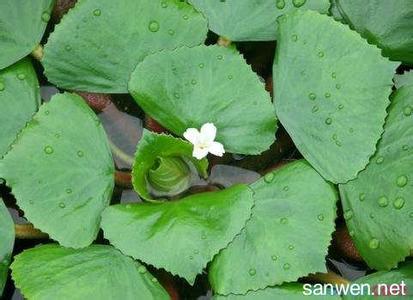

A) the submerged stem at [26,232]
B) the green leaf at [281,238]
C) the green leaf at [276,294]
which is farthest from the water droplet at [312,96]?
the submerged stem at [26,232]

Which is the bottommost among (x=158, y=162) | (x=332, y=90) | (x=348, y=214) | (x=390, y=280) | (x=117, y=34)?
(x=390, y=280)

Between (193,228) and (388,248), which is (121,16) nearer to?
(193,228)

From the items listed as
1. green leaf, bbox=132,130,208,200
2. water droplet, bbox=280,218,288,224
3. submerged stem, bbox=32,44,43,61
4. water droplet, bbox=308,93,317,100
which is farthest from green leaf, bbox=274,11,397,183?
submerged stem, bbox=32,44,43,61

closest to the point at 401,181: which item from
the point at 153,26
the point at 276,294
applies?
the point at 276,294

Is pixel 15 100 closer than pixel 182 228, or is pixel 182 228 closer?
pixel 182 228

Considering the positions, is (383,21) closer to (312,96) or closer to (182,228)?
(312,96)

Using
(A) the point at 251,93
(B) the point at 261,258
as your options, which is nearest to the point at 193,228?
(B) the point at 261,258

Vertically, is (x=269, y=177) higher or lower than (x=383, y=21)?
lower
